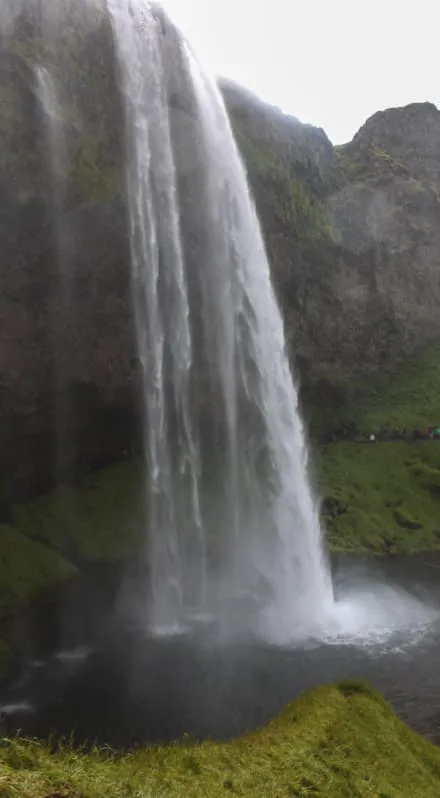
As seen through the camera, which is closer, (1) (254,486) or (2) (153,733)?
(2) (153,733)

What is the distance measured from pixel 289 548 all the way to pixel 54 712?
53.8 feet

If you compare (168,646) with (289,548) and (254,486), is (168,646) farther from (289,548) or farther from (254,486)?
(254,486)

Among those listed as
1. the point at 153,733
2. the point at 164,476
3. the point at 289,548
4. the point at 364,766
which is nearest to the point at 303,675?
the point at 153,733

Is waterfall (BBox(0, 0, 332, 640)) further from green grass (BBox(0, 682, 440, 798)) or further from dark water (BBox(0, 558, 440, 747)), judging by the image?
green grass (BBox(0, 682, 440, 798))

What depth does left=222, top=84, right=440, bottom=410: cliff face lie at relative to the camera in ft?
141

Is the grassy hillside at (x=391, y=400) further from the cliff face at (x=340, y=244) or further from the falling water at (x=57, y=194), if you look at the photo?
the falling water at (x=57, y=194)

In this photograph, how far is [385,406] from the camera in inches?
2143

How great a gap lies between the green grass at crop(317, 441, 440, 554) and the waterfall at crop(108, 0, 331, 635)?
8346mm

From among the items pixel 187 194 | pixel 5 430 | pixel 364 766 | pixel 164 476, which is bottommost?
pixel 364 766

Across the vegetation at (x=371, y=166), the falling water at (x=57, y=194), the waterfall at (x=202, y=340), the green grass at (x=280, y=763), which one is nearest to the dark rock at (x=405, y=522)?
the waterfall at (x=202, y=340)

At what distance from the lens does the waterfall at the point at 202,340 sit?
32.2 metres

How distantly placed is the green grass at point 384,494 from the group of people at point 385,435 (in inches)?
28.4

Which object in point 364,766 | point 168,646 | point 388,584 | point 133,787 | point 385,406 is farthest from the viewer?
point 385,406

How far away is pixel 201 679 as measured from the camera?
20.3m
